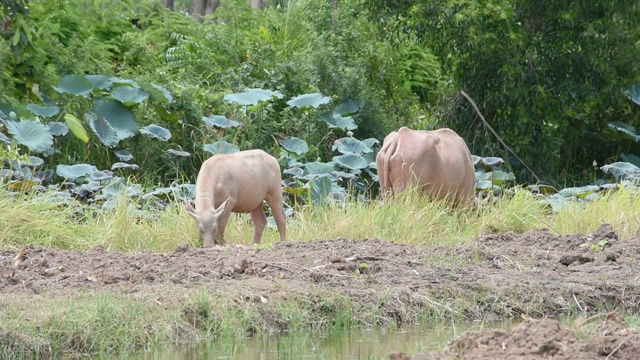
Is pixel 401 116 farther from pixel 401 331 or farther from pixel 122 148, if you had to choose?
pixel 401 331

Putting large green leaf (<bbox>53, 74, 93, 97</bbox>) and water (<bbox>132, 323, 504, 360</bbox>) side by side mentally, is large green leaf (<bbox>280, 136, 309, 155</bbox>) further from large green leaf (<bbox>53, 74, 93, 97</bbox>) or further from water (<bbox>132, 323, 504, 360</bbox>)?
water (<bbox>132, 323, 504, 360</bbox>)

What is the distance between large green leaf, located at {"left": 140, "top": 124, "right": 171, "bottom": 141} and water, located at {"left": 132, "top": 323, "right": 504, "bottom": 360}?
7865 millimetres

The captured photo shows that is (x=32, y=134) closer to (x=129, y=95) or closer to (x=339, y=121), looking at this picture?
(x=129, y=95)

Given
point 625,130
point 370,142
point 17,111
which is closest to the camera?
point 17,111

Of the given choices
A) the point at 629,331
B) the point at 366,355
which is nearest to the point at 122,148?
the point at 366,355

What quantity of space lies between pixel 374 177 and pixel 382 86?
3.88m

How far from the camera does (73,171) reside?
44.8ft

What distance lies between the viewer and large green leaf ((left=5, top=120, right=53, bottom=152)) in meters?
13.7

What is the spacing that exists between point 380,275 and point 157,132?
279 inches

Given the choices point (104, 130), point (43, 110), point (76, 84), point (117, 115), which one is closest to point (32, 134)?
point (43, 110)

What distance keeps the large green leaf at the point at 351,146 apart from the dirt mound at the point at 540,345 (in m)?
9.61

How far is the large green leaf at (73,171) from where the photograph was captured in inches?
533

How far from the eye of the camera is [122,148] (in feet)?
51.1

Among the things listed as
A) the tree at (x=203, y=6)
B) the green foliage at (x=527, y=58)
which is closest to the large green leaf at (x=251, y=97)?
the green foliage at (x=527, y=58)
